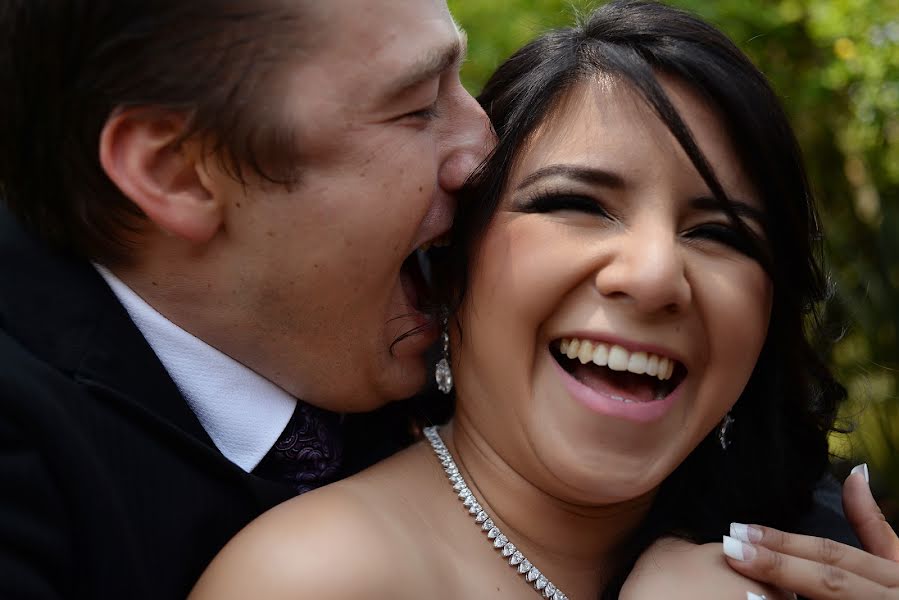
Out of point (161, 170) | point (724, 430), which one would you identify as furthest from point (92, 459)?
point (724, 430)

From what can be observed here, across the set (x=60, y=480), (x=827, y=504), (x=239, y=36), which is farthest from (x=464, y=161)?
(x=827, y=504)

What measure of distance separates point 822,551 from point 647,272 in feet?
3.26

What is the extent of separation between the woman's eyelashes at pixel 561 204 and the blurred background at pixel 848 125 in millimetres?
2589

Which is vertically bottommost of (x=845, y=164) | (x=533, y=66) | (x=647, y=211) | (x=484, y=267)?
(x=845, y=164)

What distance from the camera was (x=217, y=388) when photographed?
2947mm

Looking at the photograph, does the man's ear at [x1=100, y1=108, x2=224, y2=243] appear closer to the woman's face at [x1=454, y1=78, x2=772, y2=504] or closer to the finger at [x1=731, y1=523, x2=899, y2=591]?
the woman's face at [x1=454, y1=78, x2=772, y2=504]

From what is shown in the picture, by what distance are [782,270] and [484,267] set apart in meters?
0.77

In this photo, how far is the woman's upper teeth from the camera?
2.62 m

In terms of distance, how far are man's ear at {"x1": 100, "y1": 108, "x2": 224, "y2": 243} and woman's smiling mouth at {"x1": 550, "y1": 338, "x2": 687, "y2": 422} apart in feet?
3.26

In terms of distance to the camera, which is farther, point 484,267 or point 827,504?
point 827,504

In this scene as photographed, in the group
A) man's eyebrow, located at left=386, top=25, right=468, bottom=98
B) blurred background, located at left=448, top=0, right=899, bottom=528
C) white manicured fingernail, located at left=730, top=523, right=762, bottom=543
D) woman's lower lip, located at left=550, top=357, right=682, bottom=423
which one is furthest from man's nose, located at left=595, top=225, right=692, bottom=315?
blurred background, located at left=448, top=0, right=899, bottom=528

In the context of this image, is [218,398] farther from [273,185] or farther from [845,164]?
[845,164]

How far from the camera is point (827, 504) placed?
3732 millimetres

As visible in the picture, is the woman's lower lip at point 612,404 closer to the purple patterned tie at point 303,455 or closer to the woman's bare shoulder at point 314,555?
the woman's bare shoulder at point 314,555
